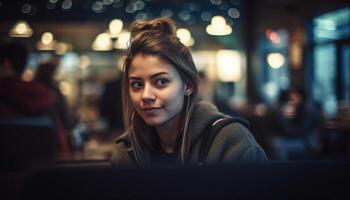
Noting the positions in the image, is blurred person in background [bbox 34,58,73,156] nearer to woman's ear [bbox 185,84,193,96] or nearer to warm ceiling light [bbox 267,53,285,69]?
woman's ear [bbox 185,84,193,96]

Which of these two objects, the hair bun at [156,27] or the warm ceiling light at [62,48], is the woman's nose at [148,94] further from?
the warm ceiling light at [62,48]

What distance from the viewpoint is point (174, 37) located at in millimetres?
1159

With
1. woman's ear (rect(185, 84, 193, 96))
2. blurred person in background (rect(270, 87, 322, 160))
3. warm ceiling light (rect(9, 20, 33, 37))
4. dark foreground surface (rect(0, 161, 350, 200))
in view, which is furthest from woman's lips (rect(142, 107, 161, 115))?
warm ceiling light (rect(9, 20, 33, 37))

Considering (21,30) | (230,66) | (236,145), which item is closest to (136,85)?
(236,145)

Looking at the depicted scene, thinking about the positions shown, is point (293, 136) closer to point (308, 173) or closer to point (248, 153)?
point (248, 153)

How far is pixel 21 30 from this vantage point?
7602mm

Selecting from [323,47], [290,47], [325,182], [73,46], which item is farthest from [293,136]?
[73,46]

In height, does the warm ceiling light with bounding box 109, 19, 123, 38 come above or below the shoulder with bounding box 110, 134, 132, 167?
above

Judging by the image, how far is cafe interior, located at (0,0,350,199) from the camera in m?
6.57

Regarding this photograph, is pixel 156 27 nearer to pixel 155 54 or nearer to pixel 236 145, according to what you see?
pixel 155 54

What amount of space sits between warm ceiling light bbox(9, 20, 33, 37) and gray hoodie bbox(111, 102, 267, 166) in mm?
6027

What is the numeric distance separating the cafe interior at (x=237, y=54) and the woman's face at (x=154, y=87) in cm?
315

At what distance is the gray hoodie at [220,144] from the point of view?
1.00 metres

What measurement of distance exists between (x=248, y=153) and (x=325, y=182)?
0.43 metres
